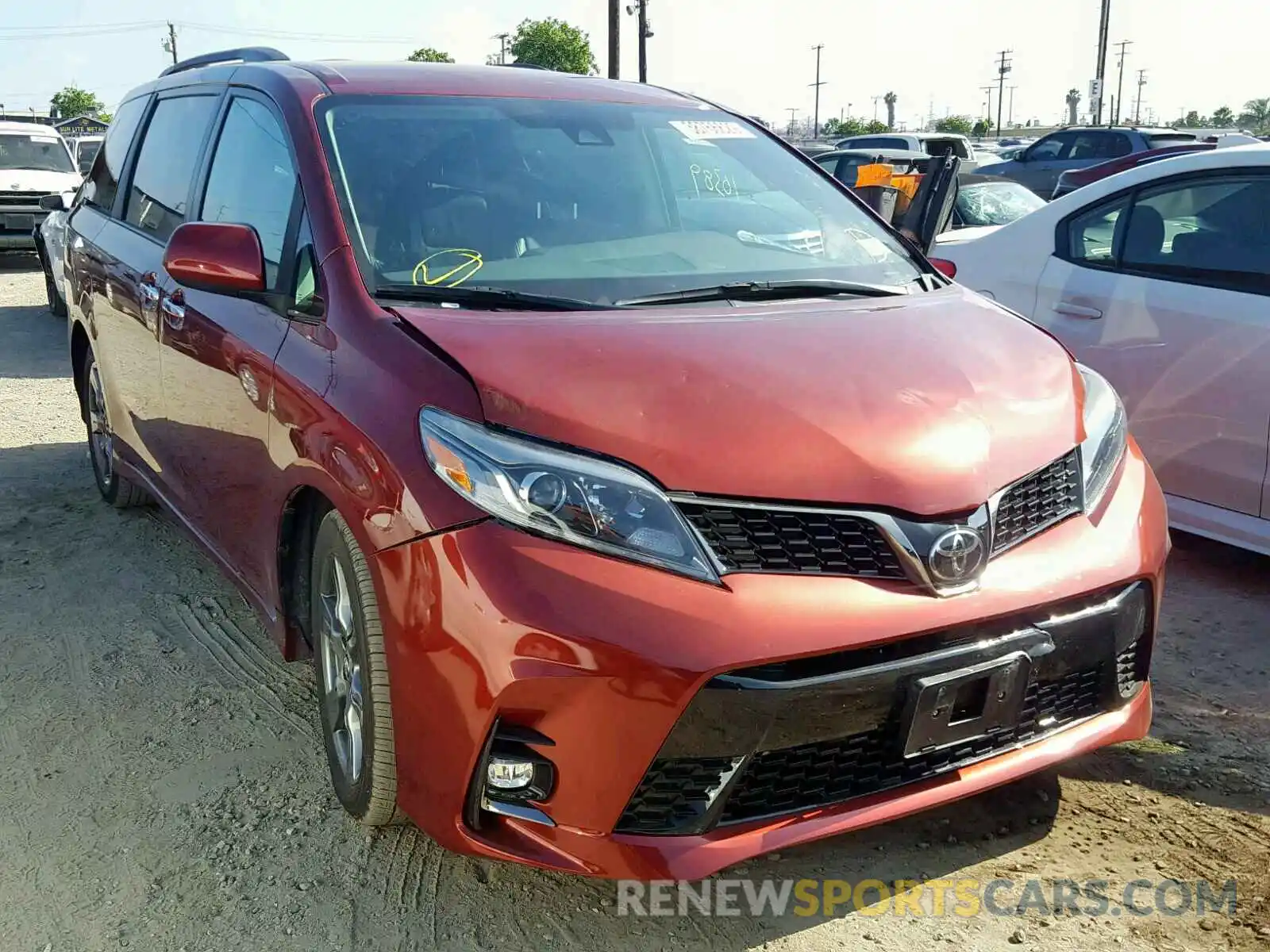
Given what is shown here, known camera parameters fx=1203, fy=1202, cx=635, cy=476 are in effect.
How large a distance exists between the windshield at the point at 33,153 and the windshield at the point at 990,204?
39.1 ft

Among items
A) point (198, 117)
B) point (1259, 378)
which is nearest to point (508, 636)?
point (198, 117)

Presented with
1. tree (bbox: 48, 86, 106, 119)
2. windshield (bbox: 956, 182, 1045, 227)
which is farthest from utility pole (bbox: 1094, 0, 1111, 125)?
tree (bbox: 48, 86, 106, 119)

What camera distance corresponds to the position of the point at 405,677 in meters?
2.31

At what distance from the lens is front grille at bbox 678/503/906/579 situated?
2189mm

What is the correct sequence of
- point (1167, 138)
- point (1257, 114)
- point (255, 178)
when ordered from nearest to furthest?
point (255, 178) < point (1167, 138) < point (1257, 114)

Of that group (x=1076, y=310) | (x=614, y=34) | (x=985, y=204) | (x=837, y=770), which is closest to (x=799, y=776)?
(x=837, y=770)

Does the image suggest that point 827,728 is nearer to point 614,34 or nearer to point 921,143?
point 921,143

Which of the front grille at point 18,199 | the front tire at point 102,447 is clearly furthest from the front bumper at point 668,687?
the front grille at point 18,199

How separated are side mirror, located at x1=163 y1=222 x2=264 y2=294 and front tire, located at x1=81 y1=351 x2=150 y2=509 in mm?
2036

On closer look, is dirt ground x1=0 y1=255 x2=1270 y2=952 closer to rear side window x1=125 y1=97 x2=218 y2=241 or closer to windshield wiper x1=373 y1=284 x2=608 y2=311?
windshield wiper x1=373 y1=284 x2=608 y2=311

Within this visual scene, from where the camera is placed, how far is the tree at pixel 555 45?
62.2 meters

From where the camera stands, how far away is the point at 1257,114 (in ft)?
299

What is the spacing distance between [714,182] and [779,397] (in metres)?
1.37

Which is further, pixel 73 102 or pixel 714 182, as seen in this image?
pixel 73 102
